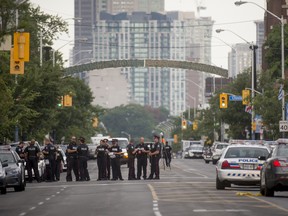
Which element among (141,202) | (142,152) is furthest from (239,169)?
(142,152)

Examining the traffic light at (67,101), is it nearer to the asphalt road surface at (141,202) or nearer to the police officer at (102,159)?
the police officer at (102,159)

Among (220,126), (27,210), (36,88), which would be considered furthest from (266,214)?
(220,126)

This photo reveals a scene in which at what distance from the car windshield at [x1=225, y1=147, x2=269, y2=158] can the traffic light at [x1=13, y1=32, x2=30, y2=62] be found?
16.1 m

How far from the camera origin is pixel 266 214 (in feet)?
80.8

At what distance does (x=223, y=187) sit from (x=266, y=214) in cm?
1186

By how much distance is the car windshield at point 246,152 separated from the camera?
3650cm

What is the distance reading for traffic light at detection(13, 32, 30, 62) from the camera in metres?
50.1

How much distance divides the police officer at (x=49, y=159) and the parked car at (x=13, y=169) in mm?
9038

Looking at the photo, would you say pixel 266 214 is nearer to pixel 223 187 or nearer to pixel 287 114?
pixel 223 187

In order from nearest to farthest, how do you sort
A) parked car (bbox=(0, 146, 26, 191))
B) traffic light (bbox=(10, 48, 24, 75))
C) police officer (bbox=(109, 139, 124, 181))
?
1. parked car (bbox=(0, 146, 26, 191))
2. police officer (bbox=(109, 139, 124, 181))
3. traffic light (bbox=(10, 48, 24, 75))

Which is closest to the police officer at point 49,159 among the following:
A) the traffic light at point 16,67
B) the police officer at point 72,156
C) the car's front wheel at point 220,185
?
the police officer at point 72,156

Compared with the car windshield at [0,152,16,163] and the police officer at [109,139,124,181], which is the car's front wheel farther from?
the police officer at [109,139,124,181]

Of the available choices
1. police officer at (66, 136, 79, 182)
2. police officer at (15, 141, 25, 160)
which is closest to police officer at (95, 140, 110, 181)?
police officer at (66, 136, 79, 182)

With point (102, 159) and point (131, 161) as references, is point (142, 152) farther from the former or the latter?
point (102, 159)
